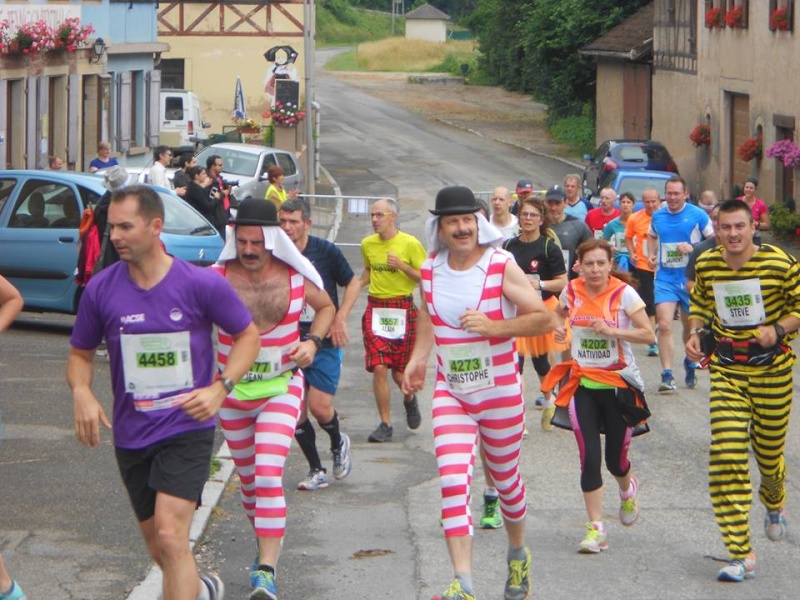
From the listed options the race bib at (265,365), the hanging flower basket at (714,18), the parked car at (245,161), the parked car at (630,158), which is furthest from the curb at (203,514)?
the hanging flower basket at (714,18)

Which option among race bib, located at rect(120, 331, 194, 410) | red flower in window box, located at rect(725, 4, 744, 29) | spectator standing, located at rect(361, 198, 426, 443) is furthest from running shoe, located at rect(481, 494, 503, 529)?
red flower in window box, located at rect(725, 4, 744, 29)

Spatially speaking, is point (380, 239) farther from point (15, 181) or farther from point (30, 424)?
point (15, 181)

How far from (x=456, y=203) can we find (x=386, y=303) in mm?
4588

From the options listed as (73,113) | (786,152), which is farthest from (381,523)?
(73,113)

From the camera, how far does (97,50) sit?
110 ft

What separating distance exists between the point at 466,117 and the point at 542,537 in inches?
2254

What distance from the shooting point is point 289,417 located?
7.35 m

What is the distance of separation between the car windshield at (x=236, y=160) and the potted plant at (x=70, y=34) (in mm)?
3263

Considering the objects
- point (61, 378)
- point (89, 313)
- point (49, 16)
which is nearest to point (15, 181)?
point (61, 378)

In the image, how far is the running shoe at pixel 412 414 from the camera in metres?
11.9

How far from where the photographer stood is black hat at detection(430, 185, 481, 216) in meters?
7.19

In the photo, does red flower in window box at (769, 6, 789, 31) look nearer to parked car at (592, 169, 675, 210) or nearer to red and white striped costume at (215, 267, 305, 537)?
parked car at (592, 169, 675, 210)

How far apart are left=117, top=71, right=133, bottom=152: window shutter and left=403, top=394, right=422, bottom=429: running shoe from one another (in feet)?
85.8

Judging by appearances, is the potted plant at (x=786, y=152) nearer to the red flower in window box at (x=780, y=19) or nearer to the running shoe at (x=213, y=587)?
the red flower in window box at (x=780, y=19)
